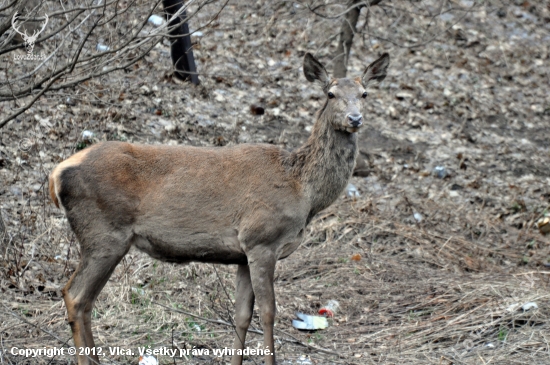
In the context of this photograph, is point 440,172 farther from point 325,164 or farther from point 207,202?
point 207,202

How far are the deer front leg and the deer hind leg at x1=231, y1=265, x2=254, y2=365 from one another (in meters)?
0.27

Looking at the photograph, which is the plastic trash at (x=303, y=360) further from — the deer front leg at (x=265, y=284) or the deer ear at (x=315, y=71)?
the deer ear at (x=315, y=71)

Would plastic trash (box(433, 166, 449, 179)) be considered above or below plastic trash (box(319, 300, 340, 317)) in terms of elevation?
below

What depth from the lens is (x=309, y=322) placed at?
7.21 meters

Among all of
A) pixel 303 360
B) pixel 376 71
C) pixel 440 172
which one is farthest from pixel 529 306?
pixel 440 172

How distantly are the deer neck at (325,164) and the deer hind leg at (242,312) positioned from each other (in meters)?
0.78

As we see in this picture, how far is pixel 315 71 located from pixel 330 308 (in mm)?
2462

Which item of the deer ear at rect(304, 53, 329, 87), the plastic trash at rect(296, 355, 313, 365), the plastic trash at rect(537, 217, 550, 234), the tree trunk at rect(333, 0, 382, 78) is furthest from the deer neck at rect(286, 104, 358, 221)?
the plastic trash at rect(537, 217, 550, 234)

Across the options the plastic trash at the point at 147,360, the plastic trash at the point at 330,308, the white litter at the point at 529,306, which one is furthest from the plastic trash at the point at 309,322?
the white litter at the point at 529,306

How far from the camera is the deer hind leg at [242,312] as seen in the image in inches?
237

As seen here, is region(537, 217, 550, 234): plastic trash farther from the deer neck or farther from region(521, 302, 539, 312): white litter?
the deer neck

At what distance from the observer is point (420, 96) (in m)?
13.1

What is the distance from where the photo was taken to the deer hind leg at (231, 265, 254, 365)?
19.7 feet

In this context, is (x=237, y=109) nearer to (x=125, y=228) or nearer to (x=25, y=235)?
(x=25, y=235)
